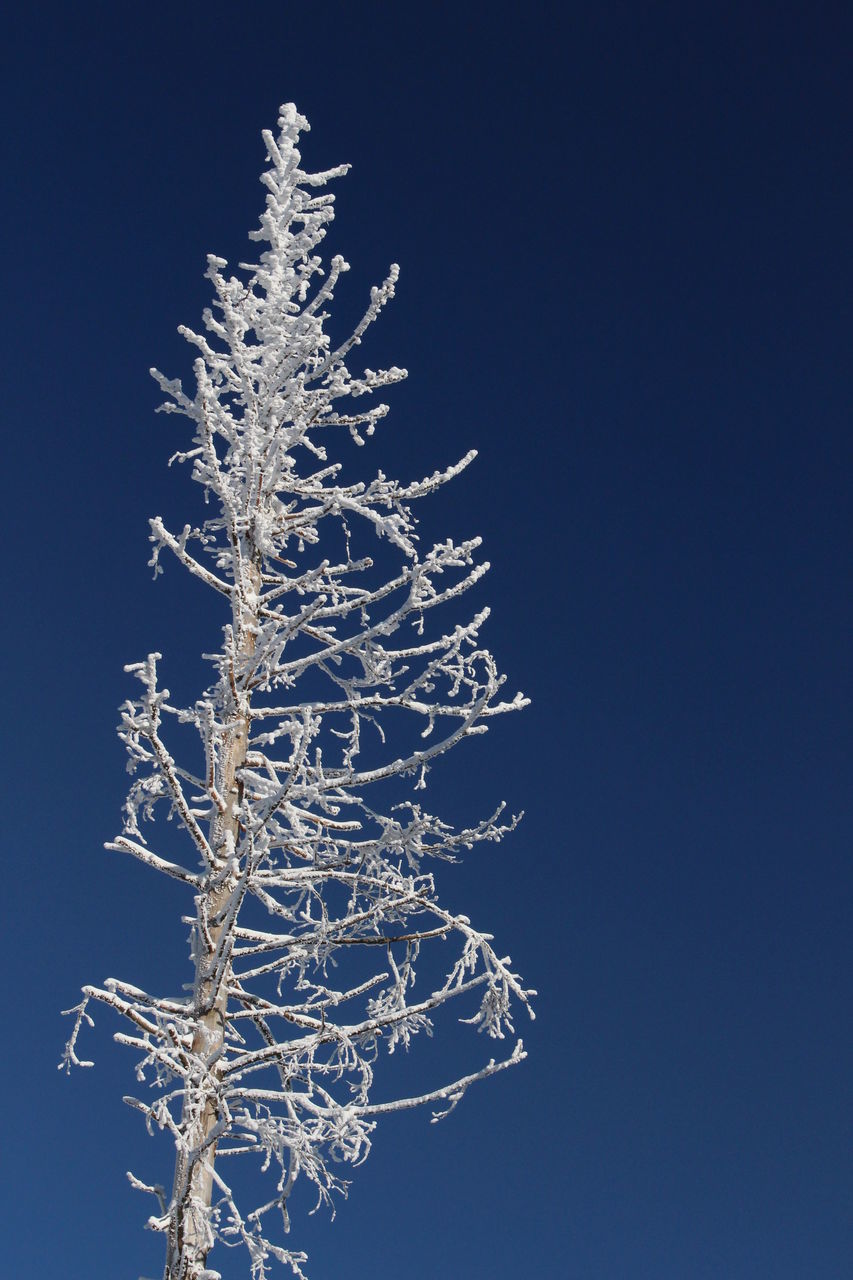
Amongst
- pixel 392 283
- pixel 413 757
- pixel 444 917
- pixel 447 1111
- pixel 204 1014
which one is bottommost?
pixel 447 1111

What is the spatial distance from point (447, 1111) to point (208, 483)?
4.33 m

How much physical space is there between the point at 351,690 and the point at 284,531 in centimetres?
147

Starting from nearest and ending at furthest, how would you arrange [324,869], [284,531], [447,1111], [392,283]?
[447,1111] → [324,869] → [392,283] → [284,531]

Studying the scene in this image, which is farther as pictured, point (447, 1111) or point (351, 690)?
point (351, 690)

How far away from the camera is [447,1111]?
18.4 ft

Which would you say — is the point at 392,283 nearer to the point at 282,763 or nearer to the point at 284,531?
the point at 284,531

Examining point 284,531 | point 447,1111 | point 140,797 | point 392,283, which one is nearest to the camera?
point 447,1111

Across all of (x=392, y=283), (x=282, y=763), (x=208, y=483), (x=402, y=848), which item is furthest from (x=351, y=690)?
(x=392, y=283)

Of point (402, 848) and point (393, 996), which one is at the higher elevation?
point (402, 848)

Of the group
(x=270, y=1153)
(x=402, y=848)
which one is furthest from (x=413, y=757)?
(x=270, y=1153)

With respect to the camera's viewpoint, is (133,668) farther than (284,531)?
No

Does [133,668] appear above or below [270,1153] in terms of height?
above

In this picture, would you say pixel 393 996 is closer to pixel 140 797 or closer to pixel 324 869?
pixel 324 869

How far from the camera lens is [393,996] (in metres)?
6.45
